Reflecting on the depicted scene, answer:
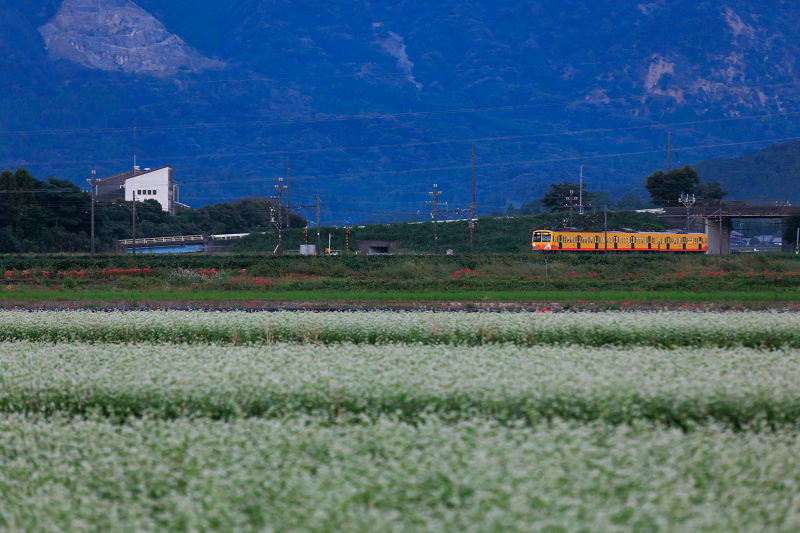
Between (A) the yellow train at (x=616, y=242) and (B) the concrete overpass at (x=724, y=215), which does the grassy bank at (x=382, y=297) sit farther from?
(B) the concrete overpass at (x=724, y=215)

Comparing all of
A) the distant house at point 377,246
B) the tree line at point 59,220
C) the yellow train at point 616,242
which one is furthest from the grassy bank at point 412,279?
the distant house at point 377,246

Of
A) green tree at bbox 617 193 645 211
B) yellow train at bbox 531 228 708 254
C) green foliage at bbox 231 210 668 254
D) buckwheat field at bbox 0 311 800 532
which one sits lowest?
buckwheat field at bbox 0 311 800 532

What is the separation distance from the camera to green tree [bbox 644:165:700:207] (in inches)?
3883

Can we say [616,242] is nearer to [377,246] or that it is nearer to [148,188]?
[377,246]

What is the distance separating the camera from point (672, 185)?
9956 centimetres

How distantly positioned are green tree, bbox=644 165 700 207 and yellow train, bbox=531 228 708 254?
34.6 m

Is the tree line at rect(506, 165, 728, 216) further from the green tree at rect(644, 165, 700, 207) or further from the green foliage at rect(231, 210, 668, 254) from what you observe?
the green foliage at rect(231, 210, 668, 254)

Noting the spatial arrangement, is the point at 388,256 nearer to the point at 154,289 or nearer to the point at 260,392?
the point at 154,289

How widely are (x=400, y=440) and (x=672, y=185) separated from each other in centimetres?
10310

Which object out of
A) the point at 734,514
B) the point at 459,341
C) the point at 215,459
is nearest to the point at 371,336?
the point at 459,341

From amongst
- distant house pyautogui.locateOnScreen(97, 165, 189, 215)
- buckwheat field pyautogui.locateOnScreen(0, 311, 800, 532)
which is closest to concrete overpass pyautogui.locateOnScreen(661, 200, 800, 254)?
buckwheat field pyautogui.locateOnScreen(0, 311, 800, 532)

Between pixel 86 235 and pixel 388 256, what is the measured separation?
48.2 m

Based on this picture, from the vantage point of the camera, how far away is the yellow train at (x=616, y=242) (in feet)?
204

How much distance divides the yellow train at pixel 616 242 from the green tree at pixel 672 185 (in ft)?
113
